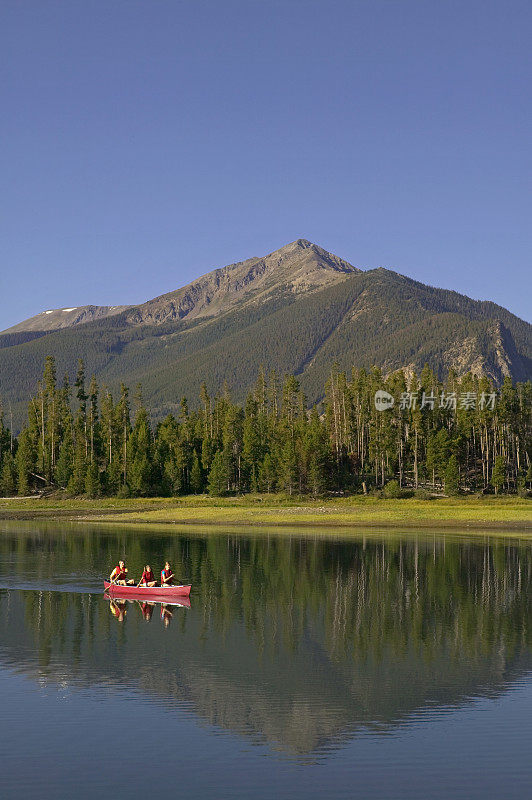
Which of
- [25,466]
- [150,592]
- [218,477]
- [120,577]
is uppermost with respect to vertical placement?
[25,466]

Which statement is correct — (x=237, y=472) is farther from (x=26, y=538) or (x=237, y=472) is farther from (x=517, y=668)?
(x=517, y=668)

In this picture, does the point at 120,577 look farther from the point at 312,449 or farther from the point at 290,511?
the point at 312,449

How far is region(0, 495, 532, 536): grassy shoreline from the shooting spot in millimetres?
100688

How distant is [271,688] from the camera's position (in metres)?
28.5

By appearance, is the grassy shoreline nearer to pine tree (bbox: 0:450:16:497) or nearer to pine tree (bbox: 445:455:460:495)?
pine tree (bbox: 445:455:460:495)

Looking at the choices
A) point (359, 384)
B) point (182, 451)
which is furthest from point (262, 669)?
point (359, 384)

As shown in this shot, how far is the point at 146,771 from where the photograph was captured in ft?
68.4

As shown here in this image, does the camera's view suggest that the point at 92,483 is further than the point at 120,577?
Yes

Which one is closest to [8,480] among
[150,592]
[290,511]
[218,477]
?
[218,477]

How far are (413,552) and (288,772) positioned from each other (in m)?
51.0

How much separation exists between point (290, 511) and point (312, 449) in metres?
19.0

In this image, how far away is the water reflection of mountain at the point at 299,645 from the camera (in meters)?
26.7

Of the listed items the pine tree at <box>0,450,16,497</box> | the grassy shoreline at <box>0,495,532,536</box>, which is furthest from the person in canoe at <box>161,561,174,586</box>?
the pine tree at <box>0,450,16,497</box>

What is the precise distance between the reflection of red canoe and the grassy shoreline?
2019 inches
